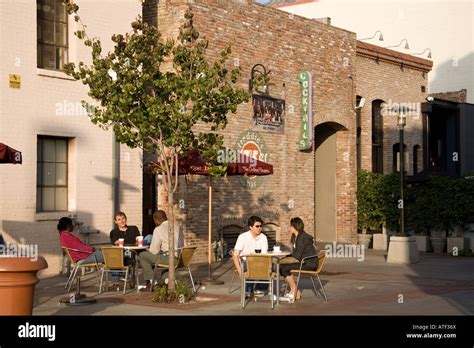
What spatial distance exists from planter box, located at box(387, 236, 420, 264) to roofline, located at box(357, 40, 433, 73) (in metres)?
10.0

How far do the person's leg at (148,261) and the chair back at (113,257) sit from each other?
558 millimetres

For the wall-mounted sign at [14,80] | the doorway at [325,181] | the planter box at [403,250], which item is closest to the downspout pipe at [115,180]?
the wall-mounted sign at [14,80]

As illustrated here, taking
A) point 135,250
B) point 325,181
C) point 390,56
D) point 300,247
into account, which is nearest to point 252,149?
point 325,181

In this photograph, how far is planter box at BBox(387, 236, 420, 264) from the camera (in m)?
23.8

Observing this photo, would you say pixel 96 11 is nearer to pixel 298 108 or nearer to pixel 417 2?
pixel 298 108

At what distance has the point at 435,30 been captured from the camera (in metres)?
46.1

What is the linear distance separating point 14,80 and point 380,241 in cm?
1558

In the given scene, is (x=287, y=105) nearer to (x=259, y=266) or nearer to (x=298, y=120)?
(x=298, y=120)

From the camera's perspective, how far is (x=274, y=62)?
27.1 m

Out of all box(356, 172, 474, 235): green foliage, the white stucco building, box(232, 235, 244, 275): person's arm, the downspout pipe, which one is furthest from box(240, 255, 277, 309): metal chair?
box(356, 172, 474, 235): green foliage

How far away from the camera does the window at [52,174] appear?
1992cm

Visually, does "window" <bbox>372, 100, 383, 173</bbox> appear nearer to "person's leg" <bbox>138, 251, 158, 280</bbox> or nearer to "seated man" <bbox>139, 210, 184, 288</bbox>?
"seated man" <bbox>139, 210, 184, 288</bbox>
